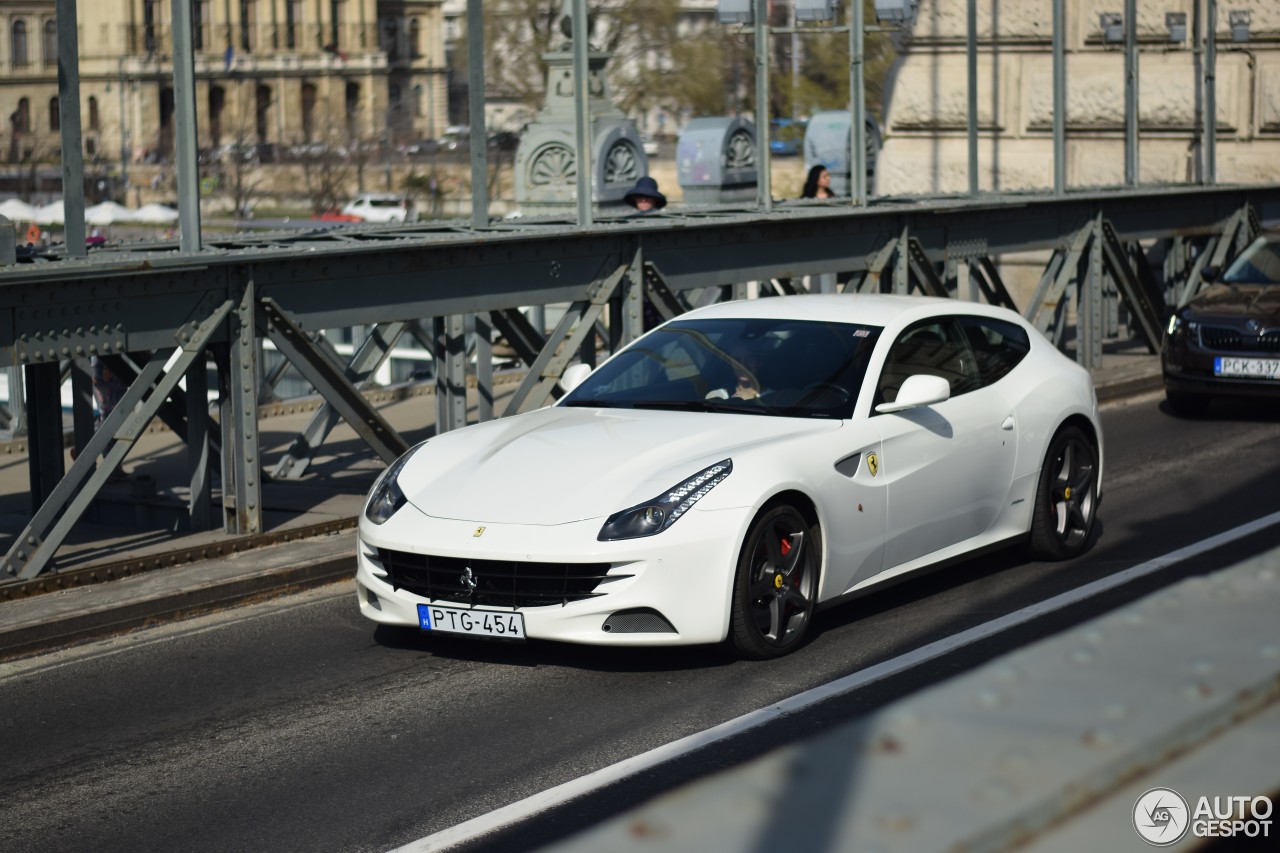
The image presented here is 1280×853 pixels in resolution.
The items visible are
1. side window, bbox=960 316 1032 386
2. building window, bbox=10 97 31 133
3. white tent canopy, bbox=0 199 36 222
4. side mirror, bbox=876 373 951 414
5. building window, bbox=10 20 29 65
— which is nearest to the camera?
side mirror, bbox=876 373 951 414

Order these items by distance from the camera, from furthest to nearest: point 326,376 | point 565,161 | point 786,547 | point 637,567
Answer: point 565,161 → point 326,376 → point 786,547 → point 637,567

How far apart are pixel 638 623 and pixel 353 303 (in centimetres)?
392

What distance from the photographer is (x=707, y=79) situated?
240 feet

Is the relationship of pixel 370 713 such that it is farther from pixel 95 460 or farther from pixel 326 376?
pixel 326 376

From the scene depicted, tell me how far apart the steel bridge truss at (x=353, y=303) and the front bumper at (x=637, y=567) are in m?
2.63

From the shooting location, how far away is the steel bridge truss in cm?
861

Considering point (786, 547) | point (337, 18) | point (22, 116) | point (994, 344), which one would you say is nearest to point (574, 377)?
point (786, 547)

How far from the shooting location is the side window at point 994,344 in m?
8.78

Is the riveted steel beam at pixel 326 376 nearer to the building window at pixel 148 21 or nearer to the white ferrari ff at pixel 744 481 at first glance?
the white ferrari ff at pixel 744 481

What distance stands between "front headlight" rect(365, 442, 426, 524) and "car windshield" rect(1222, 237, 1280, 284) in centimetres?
1033

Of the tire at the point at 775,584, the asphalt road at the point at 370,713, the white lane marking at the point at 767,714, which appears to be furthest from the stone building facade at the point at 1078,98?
the tire at the point at 775,584

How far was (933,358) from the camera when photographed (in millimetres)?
8500

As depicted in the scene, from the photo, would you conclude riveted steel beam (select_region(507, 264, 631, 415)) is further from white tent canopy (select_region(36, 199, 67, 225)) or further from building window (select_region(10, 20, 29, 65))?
white tent canopy (select_region(36, 199, 67, 225))

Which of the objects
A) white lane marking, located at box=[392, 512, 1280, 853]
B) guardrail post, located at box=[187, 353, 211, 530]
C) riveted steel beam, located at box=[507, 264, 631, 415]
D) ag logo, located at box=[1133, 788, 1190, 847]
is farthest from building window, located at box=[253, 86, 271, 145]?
ag logo, located at box=[1133, 788, 1190, 847]
